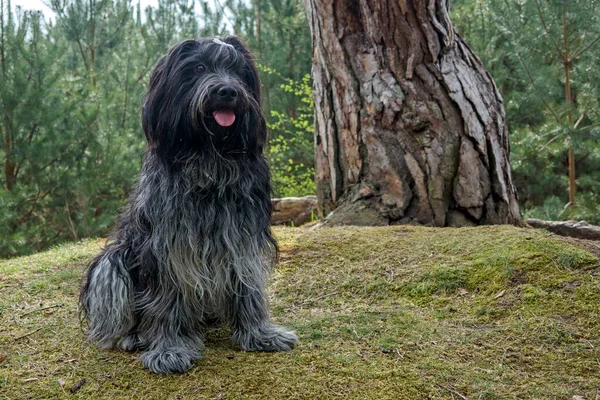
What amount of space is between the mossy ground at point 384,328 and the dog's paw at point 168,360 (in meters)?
0.05

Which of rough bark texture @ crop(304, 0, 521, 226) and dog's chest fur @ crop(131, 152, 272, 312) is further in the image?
rough bark texture @ crop(304, 0, 521, 226)

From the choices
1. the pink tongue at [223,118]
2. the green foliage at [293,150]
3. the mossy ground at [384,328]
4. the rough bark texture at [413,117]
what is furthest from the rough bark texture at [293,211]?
the pink tongue at [223,118]

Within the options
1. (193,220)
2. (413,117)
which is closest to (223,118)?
(193,220)

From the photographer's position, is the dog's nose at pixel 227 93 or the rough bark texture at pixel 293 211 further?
the rough bark texture at pixel 293 211

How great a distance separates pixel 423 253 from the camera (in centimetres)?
465

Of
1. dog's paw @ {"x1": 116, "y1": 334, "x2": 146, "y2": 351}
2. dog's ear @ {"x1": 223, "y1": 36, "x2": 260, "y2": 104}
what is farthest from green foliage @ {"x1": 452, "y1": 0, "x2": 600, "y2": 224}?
dog's paw @ {"x1": 116, "y1": 334, "x2": 146, "y2": 351}

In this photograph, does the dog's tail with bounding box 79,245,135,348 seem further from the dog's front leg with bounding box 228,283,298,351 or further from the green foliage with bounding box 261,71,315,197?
the green foliage with bounding box 261,71,315,197

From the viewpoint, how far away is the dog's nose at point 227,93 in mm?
2906

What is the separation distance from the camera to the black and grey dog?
3.05 m

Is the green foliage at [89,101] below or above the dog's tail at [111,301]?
above

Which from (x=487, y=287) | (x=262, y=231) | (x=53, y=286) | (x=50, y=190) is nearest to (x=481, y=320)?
(x=487, y=287)

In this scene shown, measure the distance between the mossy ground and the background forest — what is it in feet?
16.3

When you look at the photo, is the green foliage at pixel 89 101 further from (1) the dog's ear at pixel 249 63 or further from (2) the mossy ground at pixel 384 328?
(1) the dog's ear at pixel 249 63

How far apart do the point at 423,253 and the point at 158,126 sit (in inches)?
94.6
